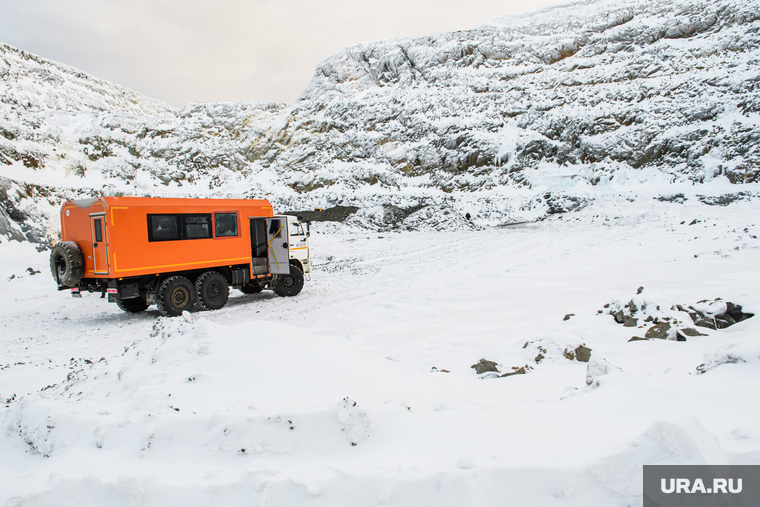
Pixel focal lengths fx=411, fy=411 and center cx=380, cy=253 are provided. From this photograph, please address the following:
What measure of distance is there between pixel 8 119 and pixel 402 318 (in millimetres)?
42959

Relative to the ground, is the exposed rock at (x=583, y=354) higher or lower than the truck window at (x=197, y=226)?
lower

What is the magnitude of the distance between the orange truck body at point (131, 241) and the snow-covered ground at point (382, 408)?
1.49m

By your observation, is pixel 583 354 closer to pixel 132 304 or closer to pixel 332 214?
pixel 132 304

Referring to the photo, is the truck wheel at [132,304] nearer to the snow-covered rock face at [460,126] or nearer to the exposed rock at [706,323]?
the exposed rock at [706,323]

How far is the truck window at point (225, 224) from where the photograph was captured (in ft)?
36.3

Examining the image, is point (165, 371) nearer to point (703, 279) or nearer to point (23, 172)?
point (703, 279)

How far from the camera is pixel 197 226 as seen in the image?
1065 cm

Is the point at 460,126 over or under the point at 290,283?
over

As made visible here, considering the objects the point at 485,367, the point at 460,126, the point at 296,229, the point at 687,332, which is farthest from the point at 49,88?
the point at 687,332

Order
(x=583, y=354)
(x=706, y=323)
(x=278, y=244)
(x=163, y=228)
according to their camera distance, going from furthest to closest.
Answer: (x=278, y=244)
(x=163, y=228)
(x=706, y=323)
(x=583, y=354)

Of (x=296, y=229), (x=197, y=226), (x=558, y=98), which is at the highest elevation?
(x=558, y=98)

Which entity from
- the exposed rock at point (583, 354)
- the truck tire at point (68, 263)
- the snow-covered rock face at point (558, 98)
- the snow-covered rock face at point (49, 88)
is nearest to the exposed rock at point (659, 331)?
the exposed rock at point (583, 354)

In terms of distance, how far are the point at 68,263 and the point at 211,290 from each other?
10.3 ft

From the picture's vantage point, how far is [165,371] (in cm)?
430
